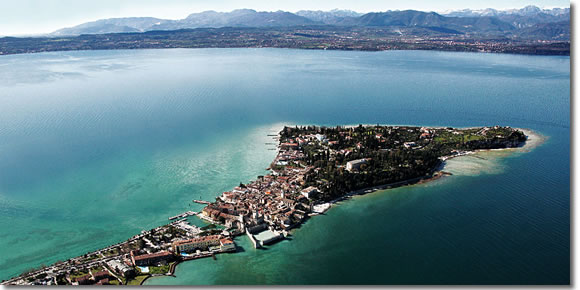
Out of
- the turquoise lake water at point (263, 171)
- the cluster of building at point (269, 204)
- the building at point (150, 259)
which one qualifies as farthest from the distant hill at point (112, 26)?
the building at point (150, 259)

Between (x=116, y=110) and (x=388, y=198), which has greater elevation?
(x=116, y=110)

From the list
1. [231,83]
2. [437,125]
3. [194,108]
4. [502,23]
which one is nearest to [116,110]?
[194,108]

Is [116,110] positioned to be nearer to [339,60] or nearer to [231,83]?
[231,83]

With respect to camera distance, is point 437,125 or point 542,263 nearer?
point 542,263

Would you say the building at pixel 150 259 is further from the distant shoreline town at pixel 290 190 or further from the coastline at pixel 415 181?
the coastline at pixel 415 181

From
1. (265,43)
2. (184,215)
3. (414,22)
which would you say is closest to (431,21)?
(414,22)

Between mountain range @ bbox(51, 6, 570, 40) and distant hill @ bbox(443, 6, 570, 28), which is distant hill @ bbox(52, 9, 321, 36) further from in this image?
distant hill @ bbox(443, 6, 570, 28)

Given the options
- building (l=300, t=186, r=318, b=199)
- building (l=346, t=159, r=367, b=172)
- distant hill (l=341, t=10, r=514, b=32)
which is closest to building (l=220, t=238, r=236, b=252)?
building (l=300, t=186, r=318, b=199)

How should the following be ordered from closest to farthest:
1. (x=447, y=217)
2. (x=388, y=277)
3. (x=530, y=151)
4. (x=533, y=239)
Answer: (x=388, y=277), (x=533, y=239), (x=447, y=217), (x=530, y=151)
